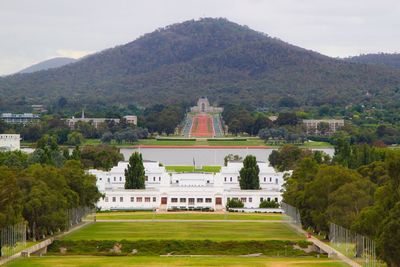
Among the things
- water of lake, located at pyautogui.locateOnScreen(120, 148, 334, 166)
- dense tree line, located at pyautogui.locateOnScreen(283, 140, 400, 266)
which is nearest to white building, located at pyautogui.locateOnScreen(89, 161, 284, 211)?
dense tree line, located at pyautogui.locateOnScreen(283, 140, 400, 266)

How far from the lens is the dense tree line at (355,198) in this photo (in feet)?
147

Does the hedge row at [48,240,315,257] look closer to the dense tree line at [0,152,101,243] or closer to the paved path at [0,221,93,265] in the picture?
the paved path at [0,221,93,265]

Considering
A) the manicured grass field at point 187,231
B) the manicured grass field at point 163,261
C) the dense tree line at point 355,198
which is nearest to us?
the dense tree line at point 355,198

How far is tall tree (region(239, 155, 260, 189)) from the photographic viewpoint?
96.5m

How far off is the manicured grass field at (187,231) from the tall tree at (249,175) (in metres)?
21.2

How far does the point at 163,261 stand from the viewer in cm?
5184

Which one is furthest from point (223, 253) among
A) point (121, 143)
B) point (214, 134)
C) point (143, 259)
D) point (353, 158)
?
point (214, 134)

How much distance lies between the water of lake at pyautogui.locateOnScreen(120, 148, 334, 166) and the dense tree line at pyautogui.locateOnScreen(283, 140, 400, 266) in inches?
1437

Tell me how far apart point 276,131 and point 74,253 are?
350 feet

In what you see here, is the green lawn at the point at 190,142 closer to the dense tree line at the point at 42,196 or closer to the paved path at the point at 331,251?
the dense tree line at the point at 42,196

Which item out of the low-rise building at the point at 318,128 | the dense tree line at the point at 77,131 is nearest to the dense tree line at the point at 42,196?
the dense tree line at the point at 77,131

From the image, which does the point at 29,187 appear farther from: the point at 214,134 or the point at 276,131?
the point at 214,134

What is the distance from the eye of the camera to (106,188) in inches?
3794

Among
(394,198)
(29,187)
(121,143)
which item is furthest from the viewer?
(121,143)
